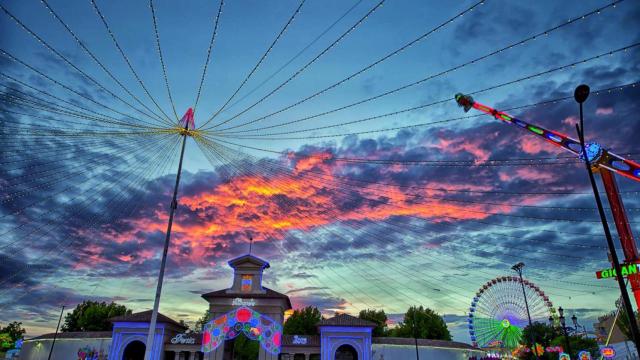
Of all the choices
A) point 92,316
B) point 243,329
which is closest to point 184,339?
point 243,329

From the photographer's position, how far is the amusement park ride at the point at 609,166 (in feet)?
81.8

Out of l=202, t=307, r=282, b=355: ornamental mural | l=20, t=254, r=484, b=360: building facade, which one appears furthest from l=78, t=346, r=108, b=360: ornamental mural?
l=202, t=307, r=282, b=355: ornamental mural

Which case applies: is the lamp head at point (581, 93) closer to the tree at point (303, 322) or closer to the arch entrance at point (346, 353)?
the arch entrance at point (346, 353)

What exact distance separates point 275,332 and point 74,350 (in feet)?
82.6

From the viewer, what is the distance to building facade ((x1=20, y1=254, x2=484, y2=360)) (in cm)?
3997

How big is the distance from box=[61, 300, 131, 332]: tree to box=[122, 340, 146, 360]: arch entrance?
41.0m

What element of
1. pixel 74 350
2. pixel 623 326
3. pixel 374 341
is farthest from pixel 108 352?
pixel 623 326

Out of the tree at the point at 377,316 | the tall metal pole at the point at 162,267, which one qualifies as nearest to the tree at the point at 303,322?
the tree at the point at 377,316

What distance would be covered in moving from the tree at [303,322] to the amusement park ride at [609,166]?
62.6 meters

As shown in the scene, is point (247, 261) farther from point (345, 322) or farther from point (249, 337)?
point (345, 322)

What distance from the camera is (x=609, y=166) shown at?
83.5ft

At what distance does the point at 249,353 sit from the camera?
227 ft

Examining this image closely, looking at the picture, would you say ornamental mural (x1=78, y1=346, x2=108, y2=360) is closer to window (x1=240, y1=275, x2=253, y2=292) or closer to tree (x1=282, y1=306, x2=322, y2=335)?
window (x1=240, y1=275, x2=253, y2=292)

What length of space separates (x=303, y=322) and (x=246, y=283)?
4186 centimetres
